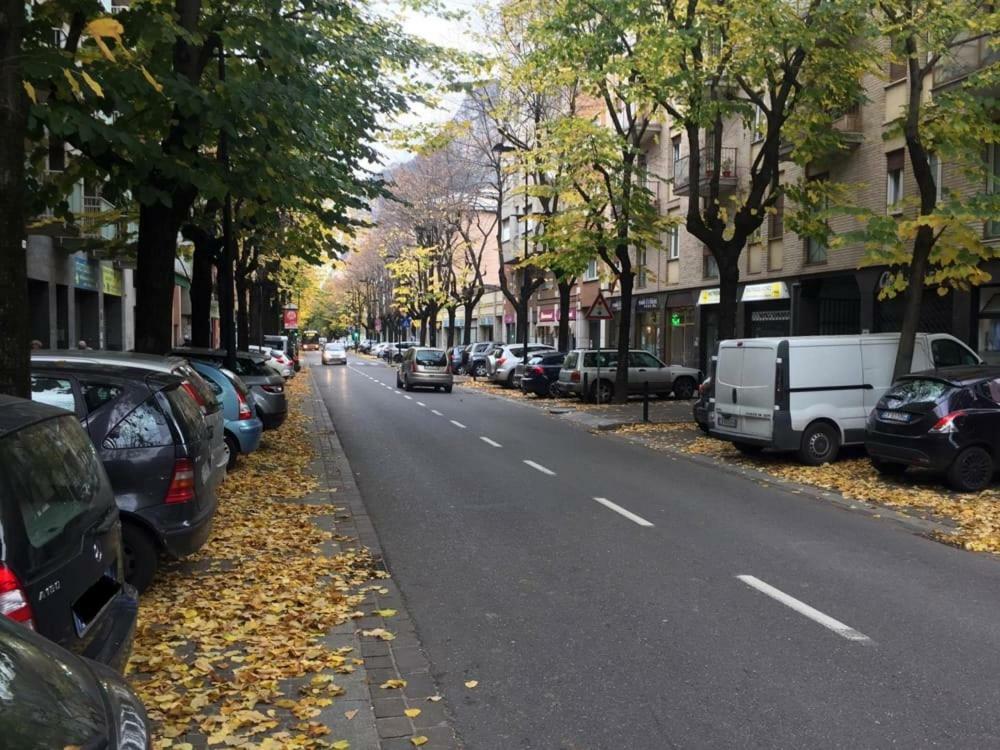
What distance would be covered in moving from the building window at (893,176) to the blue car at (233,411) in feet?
55.8

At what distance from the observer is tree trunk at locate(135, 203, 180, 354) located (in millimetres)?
11641

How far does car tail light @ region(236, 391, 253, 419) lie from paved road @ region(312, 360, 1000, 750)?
6.26ft

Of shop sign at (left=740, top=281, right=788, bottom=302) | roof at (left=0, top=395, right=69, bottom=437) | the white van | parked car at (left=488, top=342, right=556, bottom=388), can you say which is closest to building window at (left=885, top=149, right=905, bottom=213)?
shop sign at (left=740, top=281, right=788, bottom=302)

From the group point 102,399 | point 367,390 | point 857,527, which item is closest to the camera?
point 102,399

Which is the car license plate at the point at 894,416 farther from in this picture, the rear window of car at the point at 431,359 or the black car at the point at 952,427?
the rear window of car at the point at 431,359

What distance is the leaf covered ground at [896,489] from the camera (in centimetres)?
898

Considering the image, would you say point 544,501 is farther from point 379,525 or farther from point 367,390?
point 367,390

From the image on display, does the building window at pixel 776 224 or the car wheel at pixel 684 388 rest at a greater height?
the building window at pixel 776 224

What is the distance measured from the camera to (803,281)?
25703 millimetres

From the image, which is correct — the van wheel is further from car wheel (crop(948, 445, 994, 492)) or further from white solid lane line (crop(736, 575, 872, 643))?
white solid lane line (crop(736, 575, 872, 643))

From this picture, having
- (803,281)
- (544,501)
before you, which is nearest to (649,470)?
(544,501)

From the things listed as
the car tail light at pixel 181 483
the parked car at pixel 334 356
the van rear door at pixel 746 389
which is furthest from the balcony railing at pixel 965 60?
the parked car at pixel 334 356

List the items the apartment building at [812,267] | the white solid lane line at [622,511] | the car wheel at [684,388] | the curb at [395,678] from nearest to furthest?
the curb at [395,678] → the white solid lane line at [622,511] → the apartment building at [812,267] → the car wheel at [684,388]

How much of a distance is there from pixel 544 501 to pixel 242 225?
10528 mm
